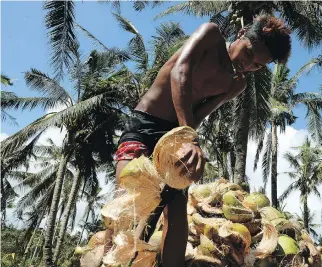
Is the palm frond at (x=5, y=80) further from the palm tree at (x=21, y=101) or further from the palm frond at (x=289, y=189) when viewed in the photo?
the palm frond at (x=289, y=189)

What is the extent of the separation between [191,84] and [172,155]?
0.39m

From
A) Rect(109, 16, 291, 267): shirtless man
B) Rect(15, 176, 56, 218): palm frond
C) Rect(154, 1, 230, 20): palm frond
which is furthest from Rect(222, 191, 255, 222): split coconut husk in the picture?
Rect(15, 176, 56, 218): palm frond

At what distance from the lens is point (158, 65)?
12.3 meters

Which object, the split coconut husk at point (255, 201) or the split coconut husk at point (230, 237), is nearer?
the split coconut husk at point (230, 237)

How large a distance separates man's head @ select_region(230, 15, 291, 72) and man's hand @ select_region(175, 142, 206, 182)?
721 millimetres

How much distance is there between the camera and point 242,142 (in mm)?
9945

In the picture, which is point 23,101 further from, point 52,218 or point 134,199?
point 134,199

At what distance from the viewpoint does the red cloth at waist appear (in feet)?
6.79

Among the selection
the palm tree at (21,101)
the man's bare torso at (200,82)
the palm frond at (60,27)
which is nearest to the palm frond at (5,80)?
the palm tree at (21,101)

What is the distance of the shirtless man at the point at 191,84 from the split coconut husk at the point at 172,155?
0.13 m

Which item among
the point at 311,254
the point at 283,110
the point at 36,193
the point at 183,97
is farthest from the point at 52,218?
the point at 183,97

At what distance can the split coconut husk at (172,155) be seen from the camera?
1.59 meters

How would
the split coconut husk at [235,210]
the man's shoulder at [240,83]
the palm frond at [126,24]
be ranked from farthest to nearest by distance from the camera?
the palm frond at [126,24] → the man's shoulder at [240,83] → the split coconut husk at [235,210]

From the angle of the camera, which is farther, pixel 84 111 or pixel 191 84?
pixel 84 111
